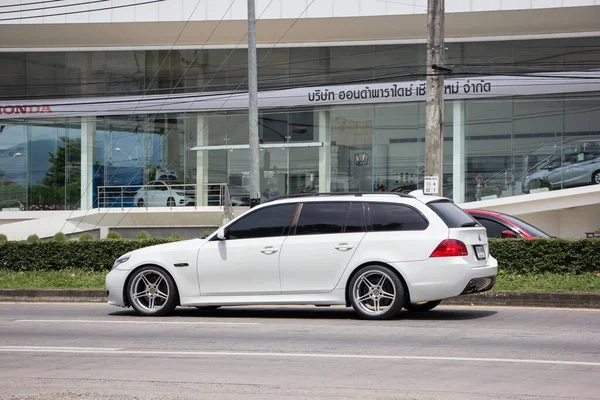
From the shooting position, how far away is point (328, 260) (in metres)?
A: 12.2

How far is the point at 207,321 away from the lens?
1254 centimetres

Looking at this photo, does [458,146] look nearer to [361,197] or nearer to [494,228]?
[494,228]

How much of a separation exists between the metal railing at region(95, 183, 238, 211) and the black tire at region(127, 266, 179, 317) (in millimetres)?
22808

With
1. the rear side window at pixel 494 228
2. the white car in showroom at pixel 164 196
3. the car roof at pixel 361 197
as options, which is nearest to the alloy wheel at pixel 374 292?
the car roof at pixel 361 197

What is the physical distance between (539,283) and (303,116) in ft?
70.9

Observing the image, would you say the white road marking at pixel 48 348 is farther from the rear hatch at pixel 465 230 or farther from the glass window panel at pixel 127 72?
the glass window panel at pixel 127 72

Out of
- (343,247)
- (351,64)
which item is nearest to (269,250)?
(343,247)

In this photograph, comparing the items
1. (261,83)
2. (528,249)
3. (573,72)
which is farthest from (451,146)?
(528,249)

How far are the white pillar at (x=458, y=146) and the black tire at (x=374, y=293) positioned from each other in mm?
22333

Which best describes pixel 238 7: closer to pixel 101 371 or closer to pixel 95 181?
pixel 95 181

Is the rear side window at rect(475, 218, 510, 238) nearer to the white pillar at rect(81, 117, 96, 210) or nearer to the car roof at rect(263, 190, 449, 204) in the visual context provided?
the car roof at rect(263, 190, 449, 204)

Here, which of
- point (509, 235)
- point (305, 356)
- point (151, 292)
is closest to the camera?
point (305, 356)

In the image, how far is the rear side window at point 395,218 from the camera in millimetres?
12094

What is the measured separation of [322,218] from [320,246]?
459mm
